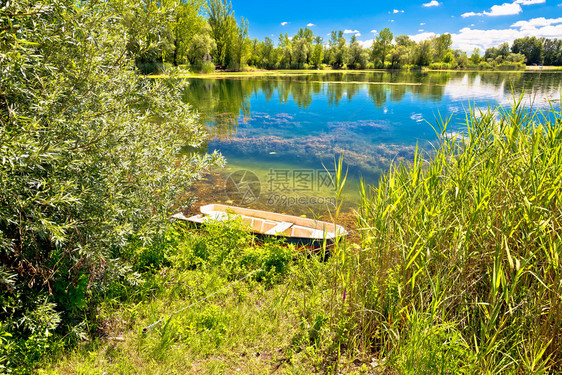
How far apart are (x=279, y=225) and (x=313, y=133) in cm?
1505

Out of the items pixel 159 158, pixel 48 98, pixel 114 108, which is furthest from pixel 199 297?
pixel 48 98

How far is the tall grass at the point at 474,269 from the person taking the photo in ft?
8.57

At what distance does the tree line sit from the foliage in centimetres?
4731

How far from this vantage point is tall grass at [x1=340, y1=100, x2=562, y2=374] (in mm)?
2611

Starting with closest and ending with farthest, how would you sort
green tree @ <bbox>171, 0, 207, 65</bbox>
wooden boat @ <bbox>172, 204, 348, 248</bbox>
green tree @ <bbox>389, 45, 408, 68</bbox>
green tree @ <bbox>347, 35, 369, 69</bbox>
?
wooden boat @ <bbox>172, 204, 348, 248</bbox> < green tree @ <bbox>171, 0, 207, 65</bbox> < green tree @ <bbox>389, 45, 408, 68</bbox> < green tree @ <bbox>347, 35, 369, 69</bbox>

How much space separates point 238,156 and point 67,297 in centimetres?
1343

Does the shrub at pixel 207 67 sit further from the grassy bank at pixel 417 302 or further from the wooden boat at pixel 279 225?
the grassy bank at pixel 417 302

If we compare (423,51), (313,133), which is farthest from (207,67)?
(423,51)

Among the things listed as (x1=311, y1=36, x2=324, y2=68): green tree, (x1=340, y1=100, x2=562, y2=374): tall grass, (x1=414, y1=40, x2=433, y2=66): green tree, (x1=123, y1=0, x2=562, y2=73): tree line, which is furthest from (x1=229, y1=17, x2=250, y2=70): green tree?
(x1=340, y1=100, x2=562, y2=374): tall grass

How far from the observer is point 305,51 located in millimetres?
88812

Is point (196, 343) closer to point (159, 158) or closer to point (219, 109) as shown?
point (159, 158)

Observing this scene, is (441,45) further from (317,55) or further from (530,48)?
(317,55)

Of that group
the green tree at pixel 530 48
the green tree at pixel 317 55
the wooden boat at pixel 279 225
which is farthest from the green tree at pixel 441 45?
the wooden boat at pixel 279 225

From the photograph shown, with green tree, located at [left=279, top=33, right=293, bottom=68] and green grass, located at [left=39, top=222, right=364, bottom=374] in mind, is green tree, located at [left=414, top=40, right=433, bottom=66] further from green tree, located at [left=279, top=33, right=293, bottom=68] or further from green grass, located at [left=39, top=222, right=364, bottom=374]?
green grass, located at [left=39, top=222, right=364, bottom=374]
